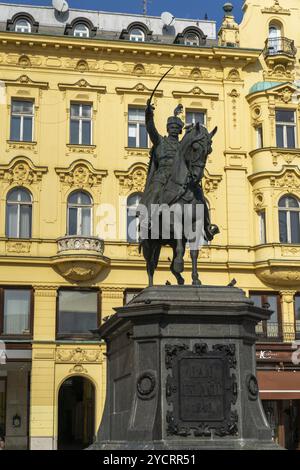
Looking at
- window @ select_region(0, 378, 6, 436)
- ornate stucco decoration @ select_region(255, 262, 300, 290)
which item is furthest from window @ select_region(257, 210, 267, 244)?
window @ select_region(0, 378, 6, 436)

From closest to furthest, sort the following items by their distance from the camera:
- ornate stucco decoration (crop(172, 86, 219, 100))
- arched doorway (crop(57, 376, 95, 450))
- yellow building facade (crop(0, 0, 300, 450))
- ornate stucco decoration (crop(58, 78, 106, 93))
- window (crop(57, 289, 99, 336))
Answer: yellow building facade (crop(0, 0, 300, 450))
window (crop(57, 289, 99, 336))
arched doorway (crop(57, 376, 95, 450))
ornate stucco decoration (crop(58, 78, 106, 93))
ornate stucco decoration (crop(172, 86, 219, 100))

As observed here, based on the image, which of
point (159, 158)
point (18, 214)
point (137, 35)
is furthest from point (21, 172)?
point (159, 158)

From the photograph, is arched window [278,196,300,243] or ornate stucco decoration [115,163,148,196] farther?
arched window [278,196,300,243]

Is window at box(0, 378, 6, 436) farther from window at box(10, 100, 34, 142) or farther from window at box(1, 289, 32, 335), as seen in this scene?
window at box(10, 100, 34, 142)

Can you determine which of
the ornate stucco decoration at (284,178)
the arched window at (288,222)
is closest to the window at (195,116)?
the ornate stucco decoration at (284,178)

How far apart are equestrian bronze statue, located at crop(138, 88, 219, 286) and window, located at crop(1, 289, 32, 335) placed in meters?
17.5

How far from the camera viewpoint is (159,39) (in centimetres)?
3519

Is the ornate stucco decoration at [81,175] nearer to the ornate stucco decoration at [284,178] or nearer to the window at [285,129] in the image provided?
the ornate stucco decoration at [284,178]

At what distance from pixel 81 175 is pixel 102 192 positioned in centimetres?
106

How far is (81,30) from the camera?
112 ft

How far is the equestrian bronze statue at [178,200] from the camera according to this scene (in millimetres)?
12820

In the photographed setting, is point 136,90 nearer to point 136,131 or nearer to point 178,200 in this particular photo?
point 136,131

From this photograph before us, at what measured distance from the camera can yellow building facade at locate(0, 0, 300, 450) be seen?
30.0 metres

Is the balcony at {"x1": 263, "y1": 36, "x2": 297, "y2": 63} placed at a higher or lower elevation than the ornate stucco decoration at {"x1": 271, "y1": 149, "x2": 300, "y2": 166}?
higher
